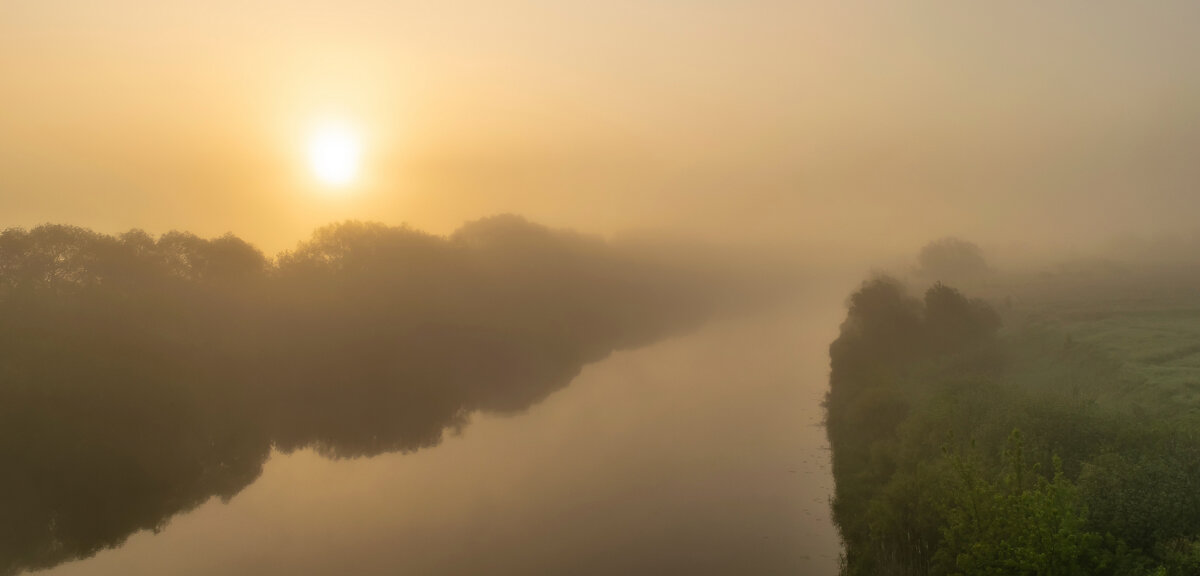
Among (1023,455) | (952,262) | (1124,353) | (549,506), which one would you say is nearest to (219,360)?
(549,506)

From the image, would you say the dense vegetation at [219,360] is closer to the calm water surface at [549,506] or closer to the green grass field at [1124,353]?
the calm water surface at [549,506]

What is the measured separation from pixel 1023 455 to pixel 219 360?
1859 inches

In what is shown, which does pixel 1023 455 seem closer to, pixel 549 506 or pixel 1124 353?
pixel 549 506

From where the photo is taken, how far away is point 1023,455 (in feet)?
62.3

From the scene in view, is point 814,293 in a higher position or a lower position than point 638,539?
higher

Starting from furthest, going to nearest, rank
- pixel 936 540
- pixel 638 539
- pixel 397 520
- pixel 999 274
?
pixel 999 274 < pixel 397 520 < pixel 638 539 < pixel 936 540

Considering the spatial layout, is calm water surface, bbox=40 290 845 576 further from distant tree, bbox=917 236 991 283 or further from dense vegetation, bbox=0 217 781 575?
distant tree, bbox=917 236 991 283

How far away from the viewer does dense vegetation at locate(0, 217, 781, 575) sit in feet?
98.6

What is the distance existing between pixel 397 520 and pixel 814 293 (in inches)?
4829

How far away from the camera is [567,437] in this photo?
41375mm

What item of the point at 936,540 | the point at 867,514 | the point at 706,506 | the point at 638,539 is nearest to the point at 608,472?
the point at 706,506

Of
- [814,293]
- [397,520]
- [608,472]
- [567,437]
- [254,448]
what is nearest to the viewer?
[397,520]

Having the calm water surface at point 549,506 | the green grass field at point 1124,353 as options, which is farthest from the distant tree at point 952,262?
the calm water surface at point 549,506

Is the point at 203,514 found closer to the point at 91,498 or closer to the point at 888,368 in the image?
the point at 91,498
